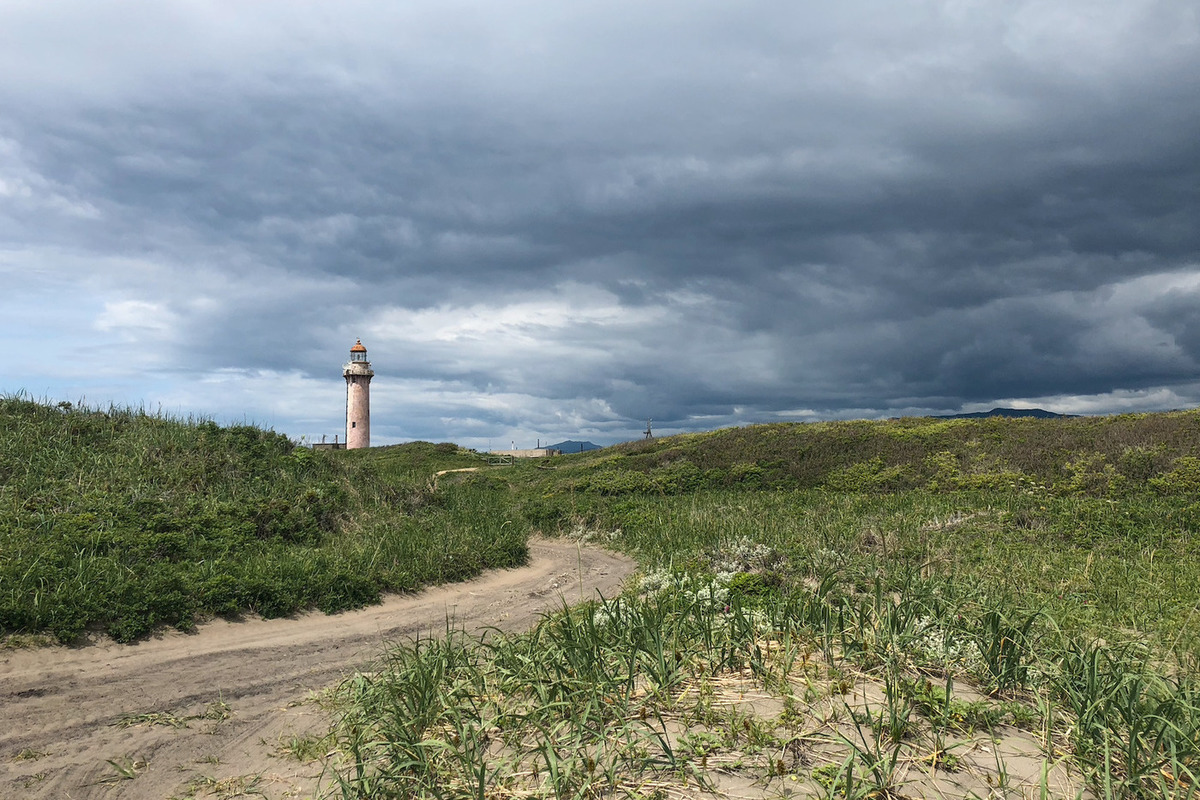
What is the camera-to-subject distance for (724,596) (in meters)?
6.54

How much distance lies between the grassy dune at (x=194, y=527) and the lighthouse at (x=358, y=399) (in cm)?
3429

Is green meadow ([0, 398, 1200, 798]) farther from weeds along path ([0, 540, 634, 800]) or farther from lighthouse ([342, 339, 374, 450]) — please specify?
lighthouse ([342, 339, 374, 450])

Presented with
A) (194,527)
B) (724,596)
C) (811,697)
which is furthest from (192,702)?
(811,697)

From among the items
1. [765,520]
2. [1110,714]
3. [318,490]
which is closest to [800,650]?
[1110,714]

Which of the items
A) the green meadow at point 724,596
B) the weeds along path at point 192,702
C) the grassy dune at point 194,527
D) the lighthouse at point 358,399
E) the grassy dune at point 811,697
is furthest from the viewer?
the lighthouse at point 358,399

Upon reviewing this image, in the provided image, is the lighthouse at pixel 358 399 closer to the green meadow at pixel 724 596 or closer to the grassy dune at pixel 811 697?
the green meadow at pixel 724 596

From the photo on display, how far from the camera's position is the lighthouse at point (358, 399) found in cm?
5088

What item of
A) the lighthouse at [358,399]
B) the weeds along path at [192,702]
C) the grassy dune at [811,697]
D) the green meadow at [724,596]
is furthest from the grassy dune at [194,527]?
the lighthouse at [358,399]

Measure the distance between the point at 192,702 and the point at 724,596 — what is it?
5.10 m

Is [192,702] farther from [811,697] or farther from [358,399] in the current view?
[358,399]

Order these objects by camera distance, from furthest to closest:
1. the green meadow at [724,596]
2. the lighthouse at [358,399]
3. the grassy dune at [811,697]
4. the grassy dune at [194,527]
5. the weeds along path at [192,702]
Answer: the lighthouse at [358,399] → the grassy dune at [194,527] → the weeds along path at [192,702] → the green meadow at [724,596] → the grassy dune at [811,697]

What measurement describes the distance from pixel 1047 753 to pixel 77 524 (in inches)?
485

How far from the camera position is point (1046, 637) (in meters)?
5.61

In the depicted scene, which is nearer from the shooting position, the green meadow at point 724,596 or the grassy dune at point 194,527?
the green meadow at point 724,596
